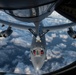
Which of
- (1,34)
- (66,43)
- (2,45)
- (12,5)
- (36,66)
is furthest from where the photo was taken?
(66,43)

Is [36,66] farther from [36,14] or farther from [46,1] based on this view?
[46,1]

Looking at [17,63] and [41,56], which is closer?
[41,56]

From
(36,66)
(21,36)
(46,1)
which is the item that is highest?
(46,1)

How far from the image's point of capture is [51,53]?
132250mm

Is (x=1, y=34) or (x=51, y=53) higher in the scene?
(x=1, y=34)

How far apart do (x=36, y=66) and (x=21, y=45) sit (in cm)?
11043

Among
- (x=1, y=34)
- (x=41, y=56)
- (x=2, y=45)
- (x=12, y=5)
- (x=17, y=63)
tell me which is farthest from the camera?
(x=2, y=45)

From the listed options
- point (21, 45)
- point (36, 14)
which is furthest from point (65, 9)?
point (21, 45)

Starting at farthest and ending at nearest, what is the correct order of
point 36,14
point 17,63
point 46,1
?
point 17,63 → point 36,14 → point 46,1

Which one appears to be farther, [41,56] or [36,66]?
[36,66]

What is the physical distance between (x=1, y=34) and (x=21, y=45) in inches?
4175

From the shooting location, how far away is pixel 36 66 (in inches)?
861

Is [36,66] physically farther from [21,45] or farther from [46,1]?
[21,45]

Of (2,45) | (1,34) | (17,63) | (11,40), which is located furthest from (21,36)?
(1,34)
